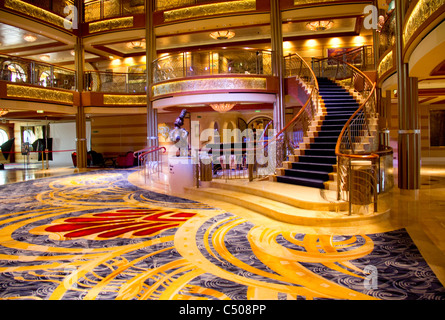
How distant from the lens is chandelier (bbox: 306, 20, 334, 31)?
14.4 meters

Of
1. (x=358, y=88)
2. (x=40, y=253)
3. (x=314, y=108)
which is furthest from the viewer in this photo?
(x=358, y=88)

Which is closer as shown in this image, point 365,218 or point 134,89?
point 365,218

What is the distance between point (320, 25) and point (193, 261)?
1353 cm

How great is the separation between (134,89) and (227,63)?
5.32m

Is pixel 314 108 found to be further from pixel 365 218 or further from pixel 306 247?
pixel 306 247

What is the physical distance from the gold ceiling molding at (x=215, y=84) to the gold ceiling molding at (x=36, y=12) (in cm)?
582

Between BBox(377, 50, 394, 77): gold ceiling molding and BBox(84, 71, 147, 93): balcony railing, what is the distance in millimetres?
9826

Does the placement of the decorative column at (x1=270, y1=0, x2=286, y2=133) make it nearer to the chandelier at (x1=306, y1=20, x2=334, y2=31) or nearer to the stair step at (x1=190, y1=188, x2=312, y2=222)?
the chandelier at (x1=306, y1=20, x2=334, y2=31)

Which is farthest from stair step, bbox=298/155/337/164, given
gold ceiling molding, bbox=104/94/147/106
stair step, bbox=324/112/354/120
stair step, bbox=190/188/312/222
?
gold ceiling molding, bbox=104/94/147/106

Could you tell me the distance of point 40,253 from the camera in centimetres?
408

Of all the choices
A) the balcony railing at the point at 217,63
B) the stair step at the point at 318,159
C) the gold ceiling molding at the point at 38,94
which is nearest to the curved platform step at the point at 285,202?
the stair step at the point at 318,159

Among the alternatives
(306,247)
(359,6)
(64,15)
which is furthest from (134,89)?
(306,247)

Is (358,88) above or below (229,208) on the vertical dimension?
above
